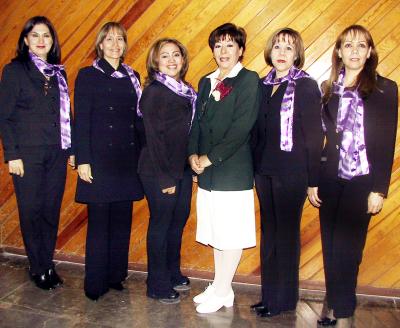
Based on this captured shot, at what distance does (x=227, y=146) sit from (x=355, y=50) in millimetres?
948

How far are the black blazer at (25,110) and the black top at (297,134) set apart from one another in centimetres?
152

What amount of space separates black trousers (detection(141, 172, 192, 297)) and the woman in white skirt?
0.70 ft

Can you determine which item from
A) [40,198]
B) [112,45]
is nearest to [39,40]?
[112,45]

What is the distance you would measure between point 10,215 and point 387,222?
3.19 meters

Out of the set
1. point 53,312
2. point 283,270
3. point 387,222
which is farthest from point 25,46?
point 387,222

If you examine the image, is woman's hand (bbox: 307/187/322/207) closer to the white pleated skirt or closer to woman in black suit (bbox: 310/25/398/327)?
woman in black suit (bbox: 310/25/398/327)

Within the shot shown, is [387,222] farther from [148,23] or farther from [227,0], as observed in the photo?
[148,23]

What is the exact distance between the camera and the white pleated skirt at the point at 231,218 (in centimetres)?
275

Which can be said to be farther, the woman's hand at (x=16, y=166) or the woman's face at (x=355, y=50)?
the woman's hand at (x=16, y=166)

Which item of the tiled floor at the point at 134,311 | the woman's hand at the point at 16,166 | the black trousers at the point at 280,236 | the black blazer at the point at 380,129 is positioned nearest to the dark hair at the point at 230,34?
the black blazer at the point at 380,129

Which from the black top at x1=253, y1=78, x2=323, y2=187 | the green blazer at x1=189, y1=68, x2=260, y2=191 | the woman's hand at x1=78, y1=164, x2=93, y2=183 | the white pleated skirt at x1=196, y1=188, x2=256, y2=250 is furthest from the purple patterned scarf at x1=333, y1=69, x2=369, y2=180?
the woman's hand at x1=78, y1=164, x2=93, y2=183

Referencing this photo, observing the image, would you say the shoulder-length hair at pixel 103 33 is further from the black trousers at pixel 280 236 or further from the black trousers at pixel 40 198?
the black trousers at pixel 280 236

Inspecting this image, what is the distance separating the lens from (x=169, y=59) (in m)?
2.88

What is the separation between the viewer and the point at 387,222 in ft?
10.4
